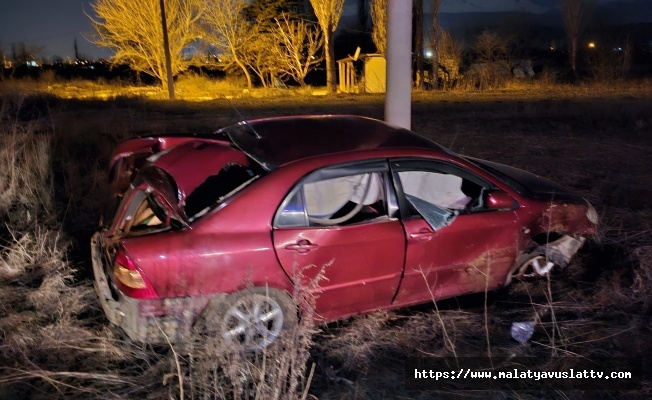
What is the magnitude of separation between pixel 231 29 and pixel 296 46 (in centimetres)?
462

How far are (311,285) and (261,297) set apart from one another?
0.32 meters

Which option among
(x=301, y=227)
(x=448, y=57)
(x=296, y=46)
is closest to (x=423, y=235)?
(x=301, y=227)

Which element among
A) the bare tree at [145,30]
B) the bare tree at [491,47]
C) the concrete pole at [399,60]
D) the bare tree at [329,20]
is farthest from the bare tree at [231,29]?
the concrete pole at [399,60]

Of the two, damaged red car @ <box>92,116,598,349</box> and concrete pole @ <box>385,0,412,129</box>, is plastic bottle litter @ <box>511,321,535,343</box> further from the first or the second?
concrete pole @ <box>385,0,412,129</box>

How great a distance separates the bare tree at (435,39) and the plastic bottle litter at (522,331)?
1159 inches

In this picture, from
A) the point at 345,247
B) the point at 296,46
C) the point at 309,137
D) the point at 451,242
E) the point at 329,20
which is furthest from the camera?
the point at 296,46

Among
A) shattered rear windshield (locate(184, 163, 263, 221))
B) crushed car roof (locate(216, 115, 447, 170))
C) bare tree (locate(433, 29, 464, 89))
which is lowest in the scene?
shattered rear windshield (locate(184, 163, 263, 221))

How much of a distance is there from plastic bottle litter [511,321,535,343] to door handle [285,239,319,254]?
1526mm

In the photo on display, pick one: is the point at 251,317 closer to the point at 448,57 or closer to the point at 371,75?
the point at 371,75

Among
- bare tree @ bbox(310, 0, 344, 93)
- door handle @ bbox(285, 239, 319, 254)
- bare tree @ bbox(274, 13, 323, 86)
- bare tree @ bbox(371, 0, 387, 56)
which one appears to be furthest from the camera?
bare tree @ bbox(274, 13, 323, 86)

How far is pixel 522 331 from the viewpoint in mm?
3908

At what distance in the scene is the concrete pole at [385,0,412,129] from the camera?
19.6ft

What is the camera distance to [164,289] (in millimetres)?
3363

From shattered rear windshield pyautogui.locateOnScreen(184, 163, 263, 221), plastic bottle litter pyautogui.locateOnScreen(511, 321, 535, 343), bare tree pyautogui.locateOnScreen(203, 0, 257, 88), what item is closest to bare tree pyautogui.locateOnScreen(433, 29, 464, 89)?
bare tree pyautogui.locateOnScreen(203, 0, 257, 88)
